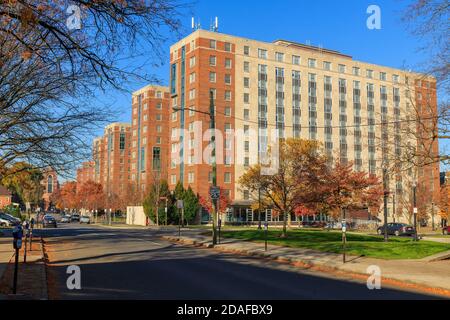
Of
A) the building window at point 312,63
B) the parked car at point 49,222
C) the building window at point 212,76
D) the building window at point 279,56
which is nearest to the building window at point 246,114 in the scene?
the building window at point 212,76

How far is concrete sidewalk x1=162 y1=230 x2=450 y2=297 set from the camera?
42.1 feet

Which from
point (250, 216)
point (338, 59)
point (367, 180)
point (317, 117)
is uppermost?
point (338, 59)

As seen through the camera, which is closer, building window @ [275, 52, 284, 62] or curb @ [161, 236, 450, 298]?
curb @ [161, 236, 450, 298]

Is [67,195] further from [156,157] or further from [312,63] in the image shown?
[312,63]

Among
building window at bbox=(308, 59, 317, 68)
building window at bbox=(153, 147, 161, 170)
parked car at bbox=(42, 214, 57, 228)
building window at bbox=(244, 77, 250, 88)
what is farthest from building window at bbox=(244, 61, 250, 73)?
parked car at bbox=(42, 214, 57, 228)

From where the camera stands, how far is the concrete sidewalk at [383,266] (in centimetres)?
1283

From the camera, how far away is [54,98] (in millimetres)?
17656

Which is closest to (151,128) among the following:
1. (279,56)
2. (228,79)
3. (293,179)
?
(228,79)

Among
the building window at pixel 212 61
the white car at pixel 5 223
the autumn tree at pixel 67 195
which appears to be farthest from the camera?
the autumn tree at pixel 67 195

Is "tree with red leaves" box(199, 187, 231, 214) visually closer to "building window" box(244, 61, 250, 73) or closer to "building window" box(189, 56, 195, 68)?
"building window" box(189, 56, 195, 68)

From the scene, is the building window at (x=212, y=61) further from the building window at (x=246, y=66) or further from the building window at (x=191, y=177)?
the building window at (x=191, y=177)
